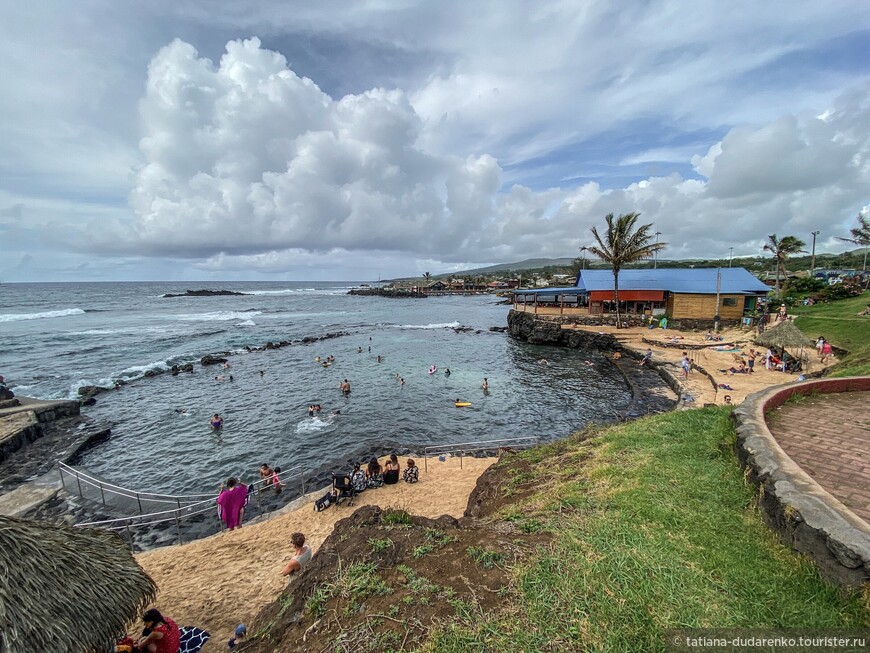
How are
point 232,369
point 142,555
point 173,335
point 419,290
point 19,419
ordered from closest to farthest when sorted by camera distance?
point 142,555 → point 19,419 → point 232,369 → point 173,335 → point 419,290

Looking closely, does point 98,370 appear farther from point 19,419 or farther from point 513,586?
point 513,586

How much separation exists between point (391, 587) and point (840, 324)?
35.6 meters

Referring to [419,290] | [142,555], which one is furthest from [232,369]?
[419,290]

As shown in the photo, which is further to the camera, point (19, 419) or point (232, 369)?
point (232, 369)

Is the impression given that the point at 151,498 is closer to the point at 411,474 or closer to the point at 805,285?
the point at 411,474

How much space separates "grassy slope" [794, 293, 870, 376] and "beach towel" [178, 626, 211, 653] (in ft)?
73.8

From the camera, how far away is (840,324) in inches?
1021

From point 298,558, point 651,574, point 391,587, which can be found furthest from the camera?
point 298,558

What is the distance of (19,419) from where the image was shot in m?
17.4

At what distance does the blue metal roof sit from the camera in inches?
1403

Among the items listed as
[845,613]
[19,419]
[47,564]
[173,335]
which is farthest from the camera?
[173,335]

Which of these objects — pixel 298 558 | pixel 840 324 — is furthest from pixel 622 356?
pixel 298 558

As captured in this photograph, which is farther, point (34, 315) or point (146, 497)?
point (34, 315)

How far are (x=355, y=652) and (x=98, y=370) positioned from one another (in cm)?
3891
